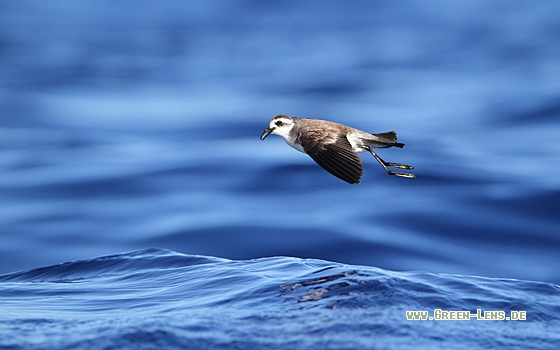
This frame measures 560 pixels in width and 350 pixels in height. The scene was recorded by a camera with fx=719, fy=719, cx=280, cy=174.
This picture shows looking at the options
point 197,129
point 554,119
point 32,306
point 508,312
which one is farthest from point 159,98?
point 508,312

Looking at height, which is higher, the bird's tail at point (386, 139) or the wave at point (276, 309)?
Result: the bird's tail at point (386, 139)

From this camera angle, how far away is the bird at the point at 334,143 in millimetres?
6863

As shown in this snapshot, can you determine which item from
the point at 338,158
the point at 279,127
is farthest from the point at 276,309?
the point at 279,127

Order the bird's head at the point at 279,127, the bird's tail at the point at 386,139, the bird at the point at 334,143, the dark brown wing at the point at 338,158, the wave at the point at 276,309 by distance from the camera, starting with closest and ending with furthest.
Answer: the wave at the point at 276,309 < the dark brown wing at the point at 338,158 < the bird at the point at 334,143 < the bird's tail at the point at 386,139 < the bird's head at the point at 279,127

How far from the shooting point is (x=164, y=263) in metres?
9.47

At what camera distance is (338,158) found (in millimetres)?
7035

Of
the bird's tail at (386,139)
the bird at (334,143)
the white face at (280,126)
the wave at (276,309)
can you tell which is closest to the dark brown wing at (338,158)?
the bird at (334,143)

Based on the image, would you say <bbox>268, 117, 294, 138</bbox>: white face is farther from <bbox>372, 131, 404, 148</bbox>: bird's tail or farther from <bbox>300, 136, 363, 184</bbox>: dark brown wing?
<bbox>372, 131, 404, 148</bbox>: bird's tail

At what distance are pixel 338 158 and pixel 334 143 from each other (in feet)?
1.60

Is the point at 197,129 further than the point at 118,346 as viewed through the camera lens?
Yes

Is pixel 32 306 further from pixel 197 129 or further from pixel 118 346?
pixel 197 129

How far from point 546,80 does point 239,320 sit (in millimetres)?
21501

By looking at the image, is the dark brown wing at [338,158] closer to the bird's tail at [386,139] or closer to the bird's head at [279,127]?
the bird's tail at [386,139]

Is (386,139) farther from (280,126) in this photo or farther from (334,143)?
(280,126)
